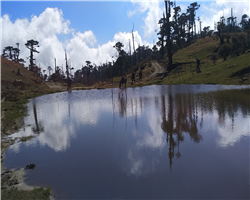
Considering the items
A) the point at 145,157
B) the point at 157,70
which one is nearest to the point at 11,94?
the point at 145,157

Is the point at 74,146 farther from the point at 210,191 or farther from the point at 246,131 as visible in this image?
the point at 246,131

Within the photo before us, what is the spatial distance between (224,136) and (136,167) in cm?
520

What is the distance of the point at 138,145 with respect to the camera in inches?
394

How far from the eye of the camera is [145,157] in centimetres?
861

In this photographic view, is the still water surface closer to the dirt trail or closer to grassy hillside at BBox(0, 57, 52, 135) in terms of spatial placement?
grassy hillside at BBox(0, 57, 52, 135)

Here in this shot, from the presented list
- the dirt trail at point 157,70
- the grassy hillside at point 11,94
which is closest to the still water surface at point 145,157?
the grassy hillside at point 11,94

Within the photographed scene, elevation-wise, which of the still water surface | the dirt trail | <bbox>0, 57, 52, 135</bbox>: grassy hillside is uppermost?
the dirt trail

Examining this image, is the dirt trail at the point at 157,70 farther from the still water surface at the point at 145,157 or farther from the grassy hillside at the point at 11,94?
the still water surface at the point at 145,157

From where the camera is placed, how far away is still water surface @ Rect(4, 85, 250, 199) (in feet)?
21.2

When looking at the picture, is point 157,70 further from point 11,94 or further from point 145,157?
point 145,157

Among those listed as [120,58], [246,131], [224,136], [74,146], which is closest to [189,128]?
[224,136]

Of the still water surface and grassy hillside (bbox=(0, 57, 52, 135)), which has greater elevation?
grassy hillside (bbox=(0, 57, 52, 135))

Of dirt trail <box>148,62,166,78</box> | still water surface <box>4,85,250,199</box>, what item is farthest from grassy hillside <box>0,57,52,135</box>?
dirt trail <box>148,62,166,78</box>

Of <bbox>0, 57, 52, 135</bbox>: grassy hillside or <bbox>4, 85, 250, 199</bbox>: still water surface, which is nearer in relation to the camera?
<bbox>4, 85, 250, 199</bbox>: still water surface
